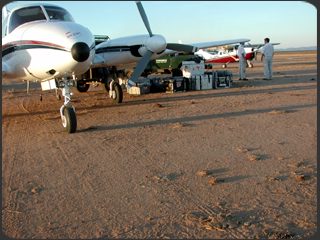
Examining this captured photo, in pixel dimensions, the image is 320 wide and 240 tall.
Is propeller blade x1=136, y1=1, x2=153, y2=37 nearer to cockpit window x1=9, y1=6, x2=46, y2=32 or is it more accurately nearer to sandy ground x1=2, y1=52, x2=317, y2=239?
sandy ground x1=2, y1=52, x2=317, y2=239

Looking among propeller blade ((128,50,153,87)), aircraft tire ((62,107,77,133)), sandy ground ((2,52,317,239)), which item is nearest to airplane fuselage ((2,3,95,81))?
aircraft tire ((62,107,77,133))

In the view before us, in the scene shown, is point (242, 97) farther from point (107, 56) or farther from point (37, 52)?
point (37, 52)

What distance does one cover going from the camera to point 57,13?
325 inches

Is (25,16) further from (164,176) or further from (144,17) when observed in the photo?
(164,176)

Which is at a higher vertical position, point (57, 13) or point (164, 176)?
point (57, 13)

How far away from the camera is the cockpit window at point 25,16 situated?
8016 millimetres

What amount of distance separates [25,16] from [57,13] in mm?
709

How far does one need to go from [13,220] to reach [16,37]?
17.3 feet

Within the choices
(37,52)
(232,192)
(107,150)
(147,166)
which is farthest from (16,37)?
(232,192)

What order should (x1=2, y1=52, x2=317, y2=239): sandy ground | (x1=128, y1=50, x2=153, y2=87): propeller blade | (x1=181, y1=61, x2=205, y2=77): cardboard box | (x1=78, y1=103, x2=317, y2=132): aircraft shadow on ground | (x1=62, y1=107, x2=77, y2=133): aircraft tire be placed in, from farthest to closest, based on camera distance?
(x1=181, y1=61, x2=205, y2=77): cardboard box < (x1=128, y1=50, x2=153, y2=87): propeller blade < (x1=78, y1=103, x2=317, y2=132): aircraft shadow on ground < (x1=62, y1=107, x2=77, y2=133): aircraft tire < (x1=2, y1=52, x2=317, y2=239): sandy ground

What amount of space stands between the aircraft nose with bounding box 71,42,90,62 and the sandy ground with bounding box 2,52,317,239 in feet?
5.11

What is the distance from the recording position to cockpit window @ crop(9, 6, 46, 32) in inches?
316

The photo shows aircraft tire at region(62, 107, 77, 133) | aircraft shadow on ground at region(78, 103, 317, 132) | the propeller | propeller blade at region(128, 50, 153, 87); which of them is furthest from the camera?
propeller blade at region(128, 50, 153, 87)

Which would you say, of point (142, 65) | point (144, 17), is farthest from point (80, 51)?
point (144, 17)
